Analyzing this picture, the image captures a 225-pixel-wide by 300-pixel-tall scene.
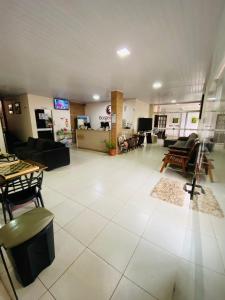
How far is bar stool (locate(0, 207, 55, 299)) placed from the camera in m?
1.06

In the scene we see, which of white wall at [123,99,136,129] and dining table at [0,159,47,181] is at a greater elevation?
white wall at [123,99,136,129]

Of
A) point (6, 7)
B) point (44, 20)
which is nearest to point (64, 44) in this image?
point (44, 20)

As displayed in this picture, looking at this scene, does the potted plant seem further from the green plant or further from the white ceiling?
the white ceiling

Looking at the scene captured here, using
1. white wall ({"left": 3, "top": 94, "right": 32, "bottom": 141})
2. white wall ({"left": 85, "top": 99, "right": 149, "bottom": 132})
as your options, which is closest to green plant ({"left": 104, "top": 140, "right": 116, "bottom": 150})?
white wall ({"left": 85, "top": 99, "right": 149, "bottom": 132})

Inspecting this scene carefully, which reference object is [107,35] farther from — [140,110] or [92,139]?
[140,110]

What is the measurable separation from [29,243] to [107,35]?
8.58 ft

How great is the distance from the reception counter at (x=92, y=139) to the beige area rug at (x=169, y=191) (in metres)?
3.34

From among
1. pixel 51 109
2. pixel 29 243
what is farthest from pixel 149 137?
pixel 29 243

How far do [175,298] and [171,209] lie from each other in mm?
1223

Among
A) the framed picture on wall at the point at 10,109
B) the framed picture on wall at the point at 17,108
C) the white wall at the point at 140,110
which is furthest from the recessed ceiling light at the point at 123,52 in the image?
the framed picture on wall at the point at 10,109

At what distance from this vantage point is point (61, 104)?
23.9ft

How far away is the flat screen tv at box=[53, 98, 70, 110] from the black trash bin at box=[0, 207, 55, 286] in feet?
22.4

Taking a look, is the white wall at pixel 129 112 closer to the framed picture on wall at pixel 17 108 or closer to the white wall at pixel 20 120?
the white wall at pixel 20 120

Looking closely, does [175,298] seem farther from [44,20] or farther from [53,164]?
[53,164]
